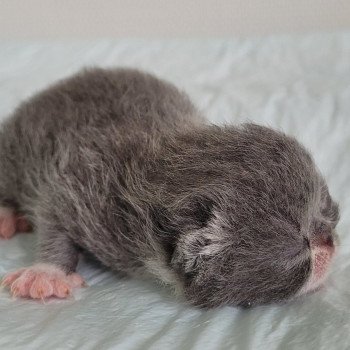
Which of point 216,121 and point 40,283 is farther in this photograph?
point 216,121

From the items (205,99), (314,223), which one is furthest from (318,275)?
(205,99)

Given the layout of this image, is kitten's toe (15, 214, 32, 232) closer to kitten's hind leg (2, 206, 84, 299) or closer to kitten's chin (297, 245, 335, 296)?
kitten's hind leg (2, 206, 84, 299)

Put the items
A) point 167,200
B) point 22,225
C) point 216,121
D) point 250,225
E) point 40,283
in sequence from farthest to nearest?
point 216,121
point 22,225
point 40,283
point 167,200
point 250,225

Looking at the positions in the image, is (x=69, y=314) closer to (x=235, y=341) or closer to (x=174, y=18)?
(x=235, y=341)

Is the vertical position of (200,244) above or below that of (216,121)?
below

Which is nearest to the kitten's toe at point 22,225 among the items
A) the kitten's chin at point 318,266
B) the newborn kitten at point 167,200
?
the newborn kitten at point 167,200

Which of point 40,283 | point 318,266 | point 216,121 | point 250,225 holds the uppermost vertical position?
point 216,121

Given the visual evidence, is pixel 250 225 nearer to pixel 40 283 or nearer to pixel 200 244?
pixel 200 244

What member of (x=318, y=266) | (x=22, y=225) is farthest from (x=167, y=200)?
(x=22, y=225)
